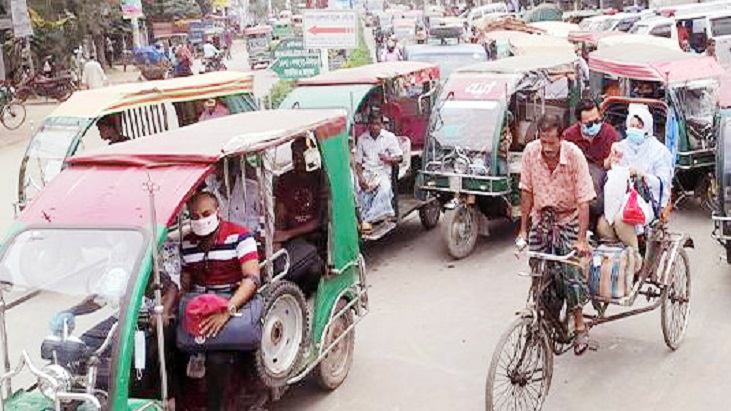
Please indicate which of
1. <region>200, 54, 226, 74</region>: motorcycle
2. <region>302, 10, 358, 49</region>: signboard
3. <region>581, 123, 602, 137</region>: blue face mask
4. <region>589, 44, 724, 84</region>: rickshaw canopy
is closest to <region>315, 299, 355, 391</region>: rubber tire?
<region>581, 123, 602, 137</region>: blue face mask

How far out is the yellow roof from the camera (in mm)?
9305

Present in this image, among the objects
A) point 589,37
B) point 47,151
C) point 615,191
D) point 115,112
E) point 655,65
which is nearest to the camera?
point 615,191

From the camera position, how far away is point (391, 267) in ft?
31.6

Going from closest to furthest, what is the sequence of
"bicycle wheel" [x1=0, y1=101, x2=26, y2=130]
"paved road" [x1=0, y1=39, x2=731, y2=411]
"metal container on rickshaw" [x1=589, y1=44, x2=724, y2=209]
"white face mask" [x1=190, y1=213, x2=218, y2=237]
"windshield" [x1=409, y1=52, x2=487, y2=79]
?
"white face mask" [x1=190, y1=213, x2=218, y2=237], "paved road" [x1=0, y1=39, x2=731, y2=411], "metal container on rickshaw" [x1=589, y1=44, x2=724, y2=209], "windshield" [x1=409, y1=52, x2=487, y2=79], "bicycle wheel" [x1=0, y1=101, x2=26, y2=130]

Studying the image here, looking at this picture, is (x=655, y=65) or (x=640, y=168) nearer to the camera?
(x=640, y=168)

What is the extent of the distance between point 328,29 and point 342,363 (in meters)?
8.55

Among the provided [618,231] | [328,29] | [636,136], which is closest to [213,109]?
[328,29]

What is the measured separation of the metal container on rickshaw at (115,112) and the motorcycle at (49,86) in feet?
55.8

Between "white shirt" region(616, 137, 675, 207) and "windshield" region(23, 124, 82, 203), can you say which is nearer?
"white shirt" region(616, 137, 675, 207)

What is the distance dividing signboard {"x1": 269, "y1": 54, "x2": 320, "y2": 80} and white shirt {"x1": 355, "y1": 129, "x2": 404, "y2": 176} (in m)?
4.20

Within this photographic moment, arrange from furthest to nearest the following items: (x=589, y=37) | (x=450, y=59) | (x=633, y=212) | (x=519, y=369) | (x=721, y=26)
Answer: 1. (x=721, y=26)
2. (x=589, y=37)
3. (x=450, y=59)
4. (x=633, y=212)
5. (x=519, y=369)

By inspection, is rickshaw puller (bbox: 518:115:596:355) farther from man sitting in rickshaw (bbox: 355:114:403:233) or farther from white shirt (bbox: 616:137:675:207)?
man sitting in rickshaw (bbox: 355:114:403:233)

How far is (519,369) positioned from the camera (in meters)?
5.32

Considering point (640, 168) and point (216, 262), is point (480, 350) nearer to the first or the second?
point (640, 168)
